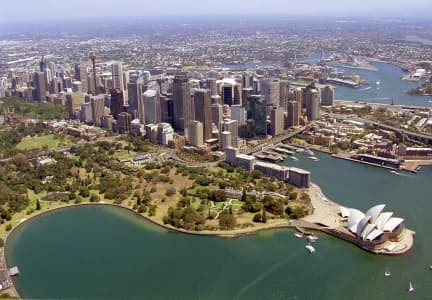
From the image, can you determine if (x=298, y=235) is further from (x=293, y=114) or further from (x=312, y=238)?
(x=293, y=114)

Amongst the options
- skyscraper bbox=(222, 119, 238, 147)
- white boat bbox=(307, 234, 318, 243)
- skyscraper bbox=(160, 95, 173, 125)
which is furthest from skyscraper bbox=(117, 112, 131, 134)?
white boat bbox=(307, 234, 318, 243)

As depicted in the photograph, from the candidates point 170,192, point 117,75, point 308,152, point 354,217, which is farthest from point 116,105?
point 354,217

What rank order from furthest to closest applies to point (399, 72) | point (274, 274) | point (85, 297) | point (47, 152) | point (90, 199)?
point (399, 72)
point (47, 152)
point (90, 199)
point (274, 274)
point (85, 297)

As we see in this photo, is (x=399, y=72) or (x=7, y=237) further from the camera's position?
(x=399, y=72)

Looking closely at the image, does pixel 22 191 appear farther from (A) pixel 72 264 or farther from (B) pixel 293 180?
(B) pixel 293 180

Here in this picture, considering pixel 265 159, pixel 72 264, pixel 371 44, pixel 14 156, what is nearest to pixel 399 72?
pixel 371 44

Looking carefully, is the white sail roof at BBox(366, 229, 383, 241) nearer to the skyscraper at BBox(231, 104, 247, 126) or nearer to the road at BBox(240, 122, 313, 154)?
the road at BBox(240, 122, 313, 154)
